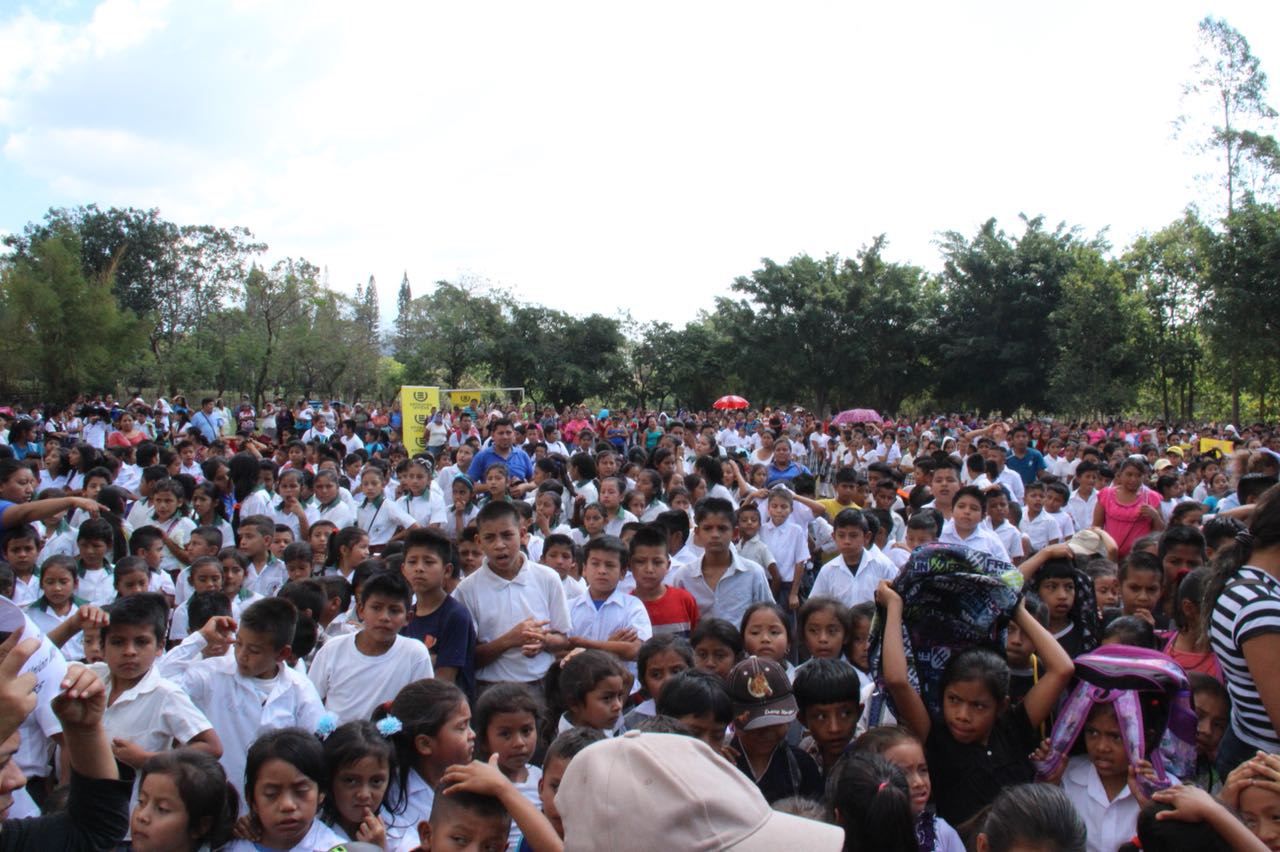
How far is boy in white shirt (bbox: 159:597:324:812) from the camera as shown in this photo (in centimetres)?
340

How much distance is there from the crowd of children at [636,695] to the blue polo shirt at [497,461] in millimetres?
2724

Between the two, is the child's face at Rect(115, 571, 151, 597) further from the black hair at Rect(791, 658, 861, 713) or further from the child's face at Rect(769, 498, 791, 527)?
the child's face at Rect(769, 498, 791, 527)

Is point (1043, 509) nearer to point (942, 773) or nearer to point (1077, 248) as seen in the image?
point (942, 773)

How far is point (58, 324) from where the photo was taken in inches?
1092

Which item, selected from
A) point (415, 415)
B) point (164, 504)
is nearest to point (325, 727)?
point (164, 504)

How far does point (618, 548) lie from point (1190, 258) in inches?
1043

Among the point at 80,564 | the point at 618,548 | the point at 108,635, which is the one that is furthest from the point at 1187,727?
the point at 80,564

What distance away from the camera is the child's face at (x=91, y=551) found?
5.52 m

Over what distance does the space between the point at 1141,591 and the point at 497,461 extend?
5.91 metres

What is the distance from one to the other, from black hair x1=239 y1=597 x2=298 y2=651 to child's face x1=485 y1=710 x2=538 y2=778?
970mm

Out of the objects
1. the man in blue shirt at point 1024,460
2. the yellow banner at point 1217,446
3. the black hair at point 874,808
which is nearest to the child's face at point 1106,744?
the black hair at point 874,808

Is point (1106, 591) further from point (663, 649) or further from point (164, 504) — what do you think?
point (164, 504)

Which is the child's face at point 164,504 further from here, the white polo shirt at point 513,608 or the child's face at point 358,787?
the child's face at point 358,787

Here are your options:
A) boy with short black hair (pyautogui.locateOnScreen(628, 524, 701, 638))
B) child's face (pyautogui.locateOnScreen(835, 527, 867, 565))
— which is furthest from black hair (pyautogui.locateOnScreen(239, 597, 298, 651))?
child's face (pyautogui.locateOnScreen(835, 527, 867, 565))
